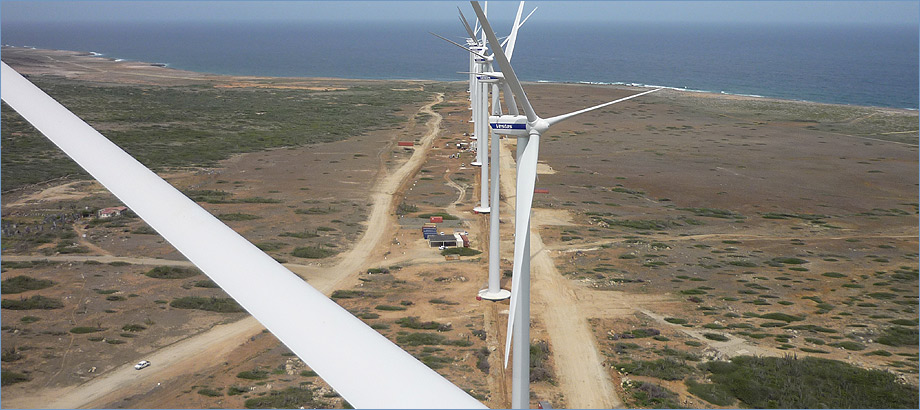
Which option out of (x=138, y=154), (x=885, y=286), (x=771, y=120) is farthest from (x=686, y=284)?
(x=771, y=120)

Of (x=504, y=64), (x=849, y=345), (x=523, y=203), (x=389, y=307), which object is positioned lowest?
(x=849, y=345)

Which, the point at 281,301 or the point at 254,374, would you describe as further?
the point at 254,374

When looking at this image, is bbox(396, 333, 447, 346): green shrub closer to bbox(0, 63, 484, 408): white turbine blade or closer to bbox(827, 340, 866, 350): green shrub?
bbox(827, 340, 866, 350): green shrub

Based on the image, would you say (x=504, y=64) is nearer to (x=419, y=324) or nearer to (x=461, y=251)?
(x=419, y=324)

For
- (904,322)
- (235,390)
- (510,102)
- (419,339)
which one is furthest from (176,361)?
(904,322)

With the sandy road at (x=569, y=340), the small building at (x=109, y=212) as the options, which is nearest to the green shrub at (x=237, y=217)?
the small building at (x=109, y=212)

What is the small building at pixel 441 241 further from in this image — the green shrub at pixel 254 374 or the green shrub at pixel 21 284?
the green shrub at pixel 21 284
